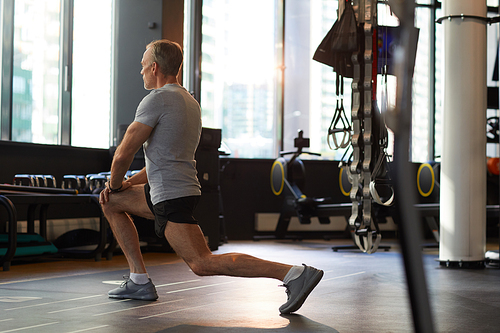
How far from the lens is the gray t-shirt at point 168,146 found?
264 cm

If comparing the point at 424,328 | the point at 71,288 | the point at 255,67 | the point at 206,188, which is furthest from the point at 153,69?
the point at 255,67

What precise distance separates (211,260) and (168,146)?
56 centimetres

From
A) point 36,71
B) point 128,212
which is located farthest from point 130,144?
point 36,71

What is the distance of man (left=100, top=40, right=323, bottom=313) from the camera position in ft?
8.26

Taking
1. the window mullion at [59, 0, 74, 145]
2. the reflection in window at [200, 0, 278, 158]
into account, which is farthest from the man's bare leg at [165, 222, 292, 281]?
the reflection in window at [200, 0, 278, 158]

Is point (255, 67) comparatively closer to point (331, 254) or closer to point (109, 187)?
point (331, 254)

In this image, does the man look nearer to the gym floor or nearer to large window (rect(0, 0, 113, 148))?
the gym floor

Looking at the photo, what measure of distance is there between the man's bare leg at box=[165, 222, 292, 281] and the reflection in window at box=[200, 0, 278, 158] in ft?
19.0

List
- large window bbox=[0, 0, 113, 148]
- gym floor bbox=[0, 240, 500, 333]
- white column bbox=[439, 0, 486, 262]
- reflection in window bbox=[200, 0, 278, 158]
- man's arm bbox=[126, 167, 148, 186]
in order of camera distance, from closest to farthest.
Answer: gym floor bbox=[0, 240, 500, 333] < man's arm bbox=[126, 167, 148, 186] < white column bbox=[439, 0, 486, 262] < large window bbox=[0, 0, 113, 148] < reflection in window bbox=[200, 0, 278, 158]

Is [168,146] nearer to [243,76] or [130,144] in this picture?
[130,144]

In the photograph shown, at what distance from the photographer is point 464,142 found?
442 centimetres

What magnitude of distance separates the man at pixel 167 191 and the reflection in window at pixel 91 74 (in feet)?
12.7

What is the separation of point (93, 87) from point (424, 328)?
6402 millimetres

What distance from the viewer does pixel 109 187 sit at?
9.19 feet
